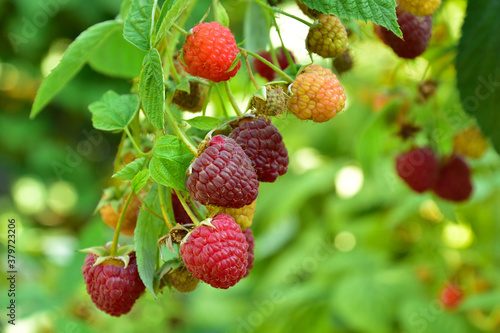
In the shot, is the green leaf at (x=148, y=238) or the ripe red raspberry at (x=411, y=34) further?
the ripe red raspberry at (x=411, y=34)

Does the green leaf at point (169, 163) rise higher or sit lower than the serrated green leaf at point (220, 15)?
lower

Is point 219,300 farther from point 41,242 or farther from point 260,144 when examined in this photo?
point 260,144

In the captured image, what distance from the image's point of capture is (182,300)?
2332 millimetres

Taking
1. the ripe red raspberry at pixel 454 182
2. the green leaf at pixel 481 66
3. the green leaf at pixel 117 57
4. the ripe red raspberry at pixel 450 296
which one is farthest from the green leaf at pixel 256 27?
the ripe red raspberry at pixel 450 296

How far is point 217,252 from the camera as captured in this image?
1.25 ft

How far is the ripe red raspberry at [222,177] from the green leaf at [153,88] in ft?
0.14

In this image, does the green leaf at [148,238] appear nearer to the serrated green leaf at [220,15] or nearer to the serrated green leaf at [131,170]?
the serrated green leaf at [131,170]

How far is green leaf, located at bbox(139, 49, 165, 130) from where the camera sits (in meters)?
0.36

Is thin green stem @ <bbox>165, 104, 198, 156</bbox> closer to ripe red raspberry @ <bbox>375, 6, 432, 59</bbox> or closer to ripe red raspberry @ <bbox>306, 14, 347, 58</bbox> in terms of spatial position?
→ ripe red raspberry @ <bbox>306, 14, 347, 58</bbox>

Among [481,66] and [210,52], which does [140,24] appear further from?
[481,66]

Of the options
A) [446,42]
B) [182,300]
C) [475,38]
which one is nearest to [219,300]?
[182,300]

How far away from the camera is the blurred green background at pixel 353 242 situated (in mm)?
920

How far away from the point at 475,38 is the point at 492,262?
73 centimetres

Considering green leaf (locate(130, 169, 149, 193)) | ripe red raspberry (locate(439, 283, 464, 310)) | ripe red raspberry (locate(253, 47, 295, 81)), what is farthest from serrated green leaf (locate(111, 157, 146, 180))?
ripe red raspberry (locate(439, 283, 464, 310))
